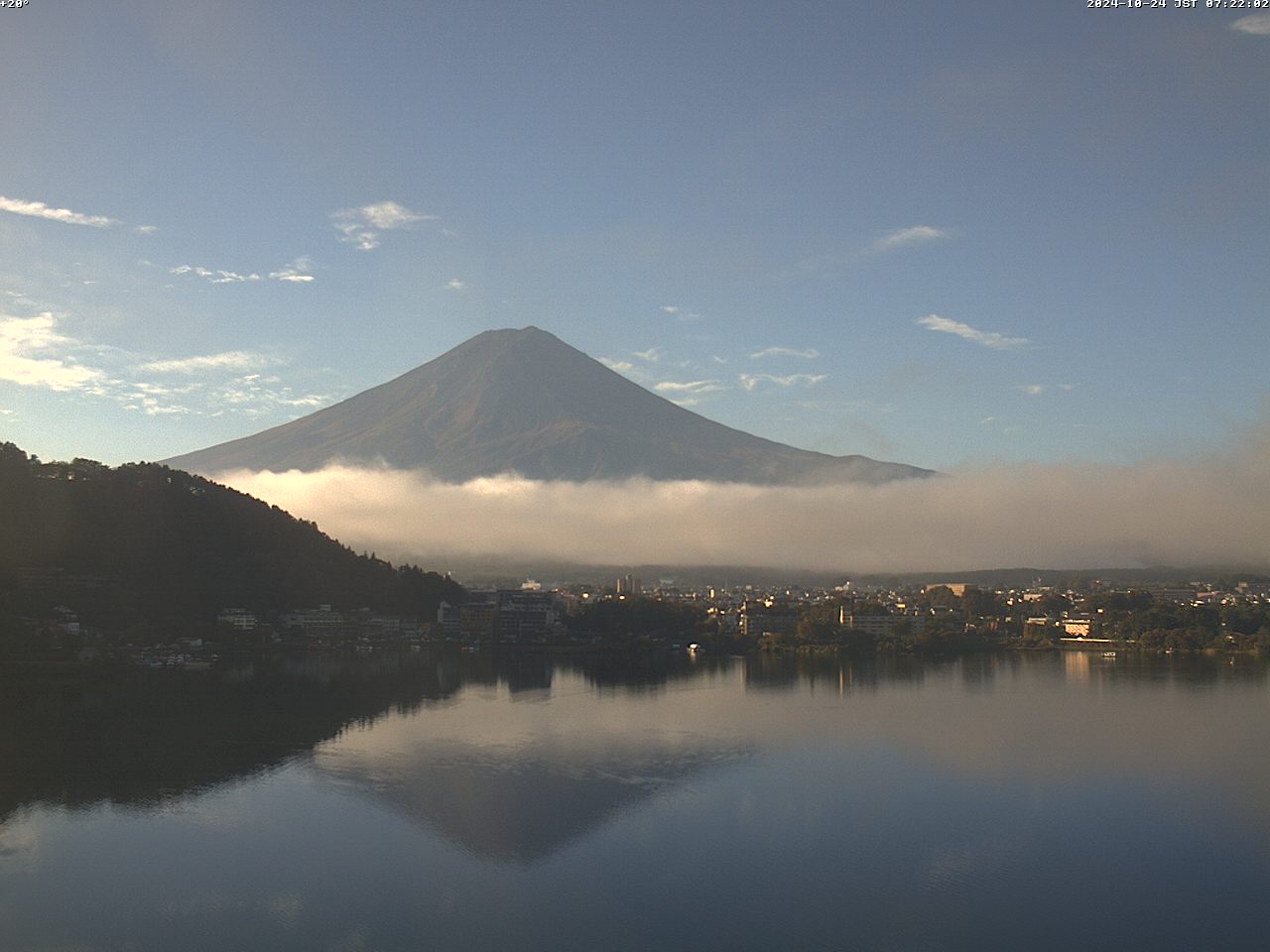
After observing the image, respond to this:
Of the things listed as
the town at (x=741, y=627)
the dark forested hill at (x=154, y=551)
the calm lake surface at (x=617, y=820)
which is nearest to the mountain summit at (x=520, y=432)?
the town at (x=741, y=627)

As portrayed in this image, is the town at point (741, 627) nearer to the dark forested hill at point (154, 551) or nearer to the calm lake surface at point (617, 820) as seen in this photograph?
the dark forested hill at point (154, 551)

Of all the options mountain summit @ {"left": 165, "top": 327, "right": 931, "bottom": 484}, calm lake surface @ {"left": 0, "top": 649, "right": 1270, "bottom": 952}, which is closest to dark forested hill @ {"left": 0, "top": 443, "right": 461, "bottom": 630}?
calm lake surface @ {"left": 0, "top": 649, "right": 1270, "bottom": 952}

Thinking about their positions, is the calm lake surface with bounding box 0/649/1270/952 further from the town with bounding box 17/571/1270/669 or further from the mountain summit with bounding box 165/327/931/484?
the mountain summit with bounding box 165/327/931/484

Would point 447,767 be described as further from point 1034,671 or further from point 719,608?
point 719,608

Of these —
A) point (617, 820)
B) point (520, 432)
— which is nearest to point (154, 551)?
point (617, 820)

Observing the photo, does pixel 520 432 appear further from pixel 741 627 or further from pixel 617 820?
pixel 617 820

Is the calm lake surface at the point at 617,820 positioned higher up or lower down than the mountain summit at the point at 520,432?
lower down
